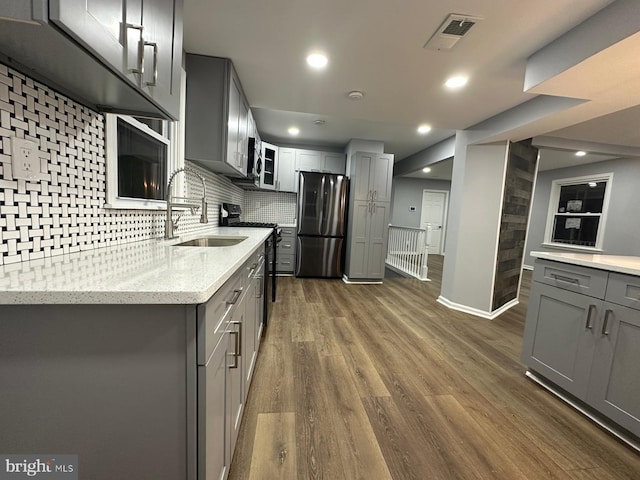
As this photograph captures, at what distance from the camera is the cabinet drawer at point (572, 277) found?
1555mm

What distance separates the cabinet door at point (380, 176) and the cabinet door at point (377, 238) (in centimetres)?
17

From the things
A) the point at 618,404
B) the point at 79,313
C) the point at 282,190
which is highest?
the point at 282,190

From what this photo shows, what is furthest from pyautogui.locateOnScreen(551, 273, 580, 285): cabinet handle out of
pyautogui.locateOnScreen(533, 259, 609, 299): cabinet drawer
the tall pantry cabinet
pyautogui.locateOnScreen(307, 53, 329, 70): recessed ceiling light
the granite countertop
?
the tall pantry cabinet

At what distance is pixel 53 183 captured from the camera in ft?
3.31

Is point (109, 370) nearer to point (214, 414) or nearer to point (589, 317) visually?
point (214, 414)

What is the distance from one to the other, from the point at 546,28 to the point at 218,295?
2262mm

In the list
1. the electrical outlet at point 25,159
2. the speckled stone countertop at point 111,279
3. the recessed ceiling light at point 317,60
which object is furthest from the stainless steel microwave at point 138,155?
the recessed ceiling light at point 317,60

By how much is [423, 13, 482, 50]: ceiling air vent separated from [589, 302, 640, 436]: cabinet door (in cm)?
177

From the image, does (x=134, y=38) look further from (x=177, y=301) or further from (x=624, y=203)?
(x=624, y=203)

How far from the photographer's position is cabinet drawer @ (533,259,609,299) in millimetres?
1555

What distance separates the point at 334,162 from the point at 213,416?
4.73 m

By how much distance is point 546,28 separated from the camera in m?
1.54

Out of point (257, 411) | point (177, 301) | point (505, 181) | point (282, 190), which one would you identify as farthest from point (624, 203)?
point (177, 301)

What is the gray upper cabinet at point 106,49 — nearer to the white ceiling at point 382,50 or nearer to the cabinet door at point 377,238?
the white ceiling at point 382,50
